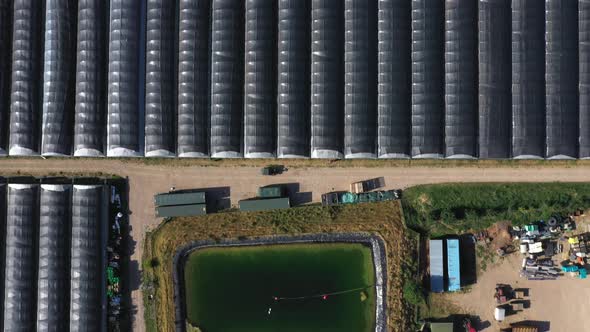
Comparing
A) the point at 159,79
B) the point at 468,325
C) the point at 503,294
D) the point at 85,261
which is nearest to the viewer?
the point at 159,79

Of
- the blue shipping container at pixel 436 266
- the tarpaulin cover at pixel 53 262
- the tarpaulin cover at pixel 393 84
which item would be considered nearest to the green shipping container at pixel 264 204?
the tarpaulin cover at pixel 393 84

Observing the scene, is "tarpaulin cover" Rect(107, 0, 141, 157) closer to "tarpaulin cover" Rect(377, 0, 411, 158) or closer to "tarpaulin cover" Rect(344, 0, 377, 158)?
"tarpaulin cover" Rect(344, 0, 377, 158)

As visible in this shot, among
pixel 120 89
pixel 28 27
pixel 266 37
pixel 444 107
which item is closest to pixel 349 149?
pixel 444 107

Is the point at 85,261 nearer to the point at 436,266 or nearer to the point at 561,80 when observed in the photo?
the point at 436,266

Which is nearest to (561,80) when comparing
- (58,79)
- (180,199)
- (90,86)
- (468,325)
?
(468,325)

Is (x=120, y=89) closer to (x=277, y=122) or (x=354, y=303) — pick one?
(x=277, y=122)

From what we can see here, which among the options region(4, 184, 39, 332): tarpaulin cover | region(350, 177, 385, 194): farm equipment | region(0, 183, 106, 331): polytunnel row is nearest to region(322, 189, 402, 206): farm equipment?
region(350, 177, 385, 194): farm equipment
